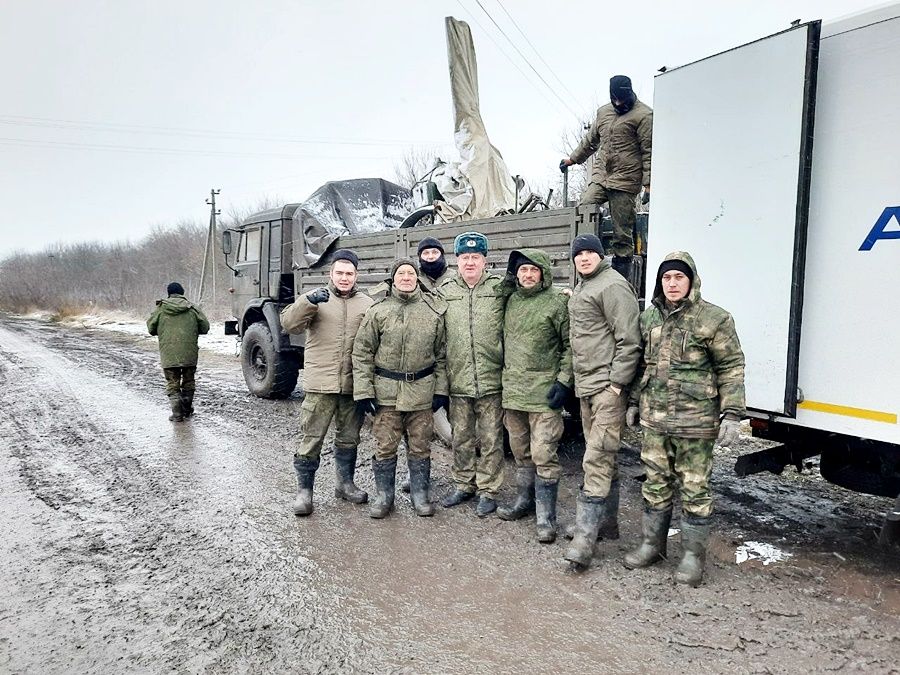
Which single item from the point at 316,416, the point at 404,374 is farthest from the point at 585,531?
the point at 316,416

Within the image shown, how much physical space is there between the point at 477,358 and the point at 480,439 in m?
0.58

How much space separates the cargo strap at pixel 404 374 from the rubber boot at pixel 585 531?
1.32m

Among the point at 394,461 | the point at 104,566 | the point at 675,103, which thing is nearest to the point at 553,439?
the point at 394,461

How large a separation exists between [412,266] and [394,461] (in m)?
1.38

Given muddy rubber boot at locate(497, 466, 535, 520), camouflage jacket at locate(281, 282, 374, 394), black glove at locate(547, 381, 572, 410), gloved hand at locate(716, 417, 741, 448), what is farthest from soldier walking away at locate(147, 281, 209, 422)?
gloved hand at locate(716, 417, 741, 448)

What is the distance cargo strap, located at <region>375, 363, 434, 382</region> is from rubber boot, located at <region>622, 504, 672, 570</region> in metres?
1.66

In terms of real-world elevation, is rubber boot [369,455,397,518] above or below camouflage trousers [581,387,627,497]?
below

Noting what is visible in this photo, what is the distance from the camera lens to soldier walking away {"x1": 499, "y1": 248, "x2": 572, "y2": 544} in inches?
148

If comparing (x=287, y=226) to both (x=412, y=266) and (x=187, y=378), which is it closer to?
(x=187, y=378)

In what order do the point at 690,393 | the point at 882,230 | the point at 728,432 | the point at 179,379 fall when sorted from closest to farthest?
the point at 882,230 → the point at 728,432 → the point at 690,393 → the point at 179,379

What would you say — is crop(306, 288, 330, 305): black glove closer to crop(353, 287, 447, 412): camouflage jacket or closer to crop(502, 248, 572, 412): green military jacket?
crop(353, 287, 447, 412): camouflage jacket

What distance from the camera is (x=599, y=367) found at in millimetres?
3441

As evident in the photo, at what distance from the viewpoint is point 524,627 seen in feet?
8.94

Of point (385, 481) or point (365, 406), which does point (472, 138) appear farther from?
point (385, 481)
